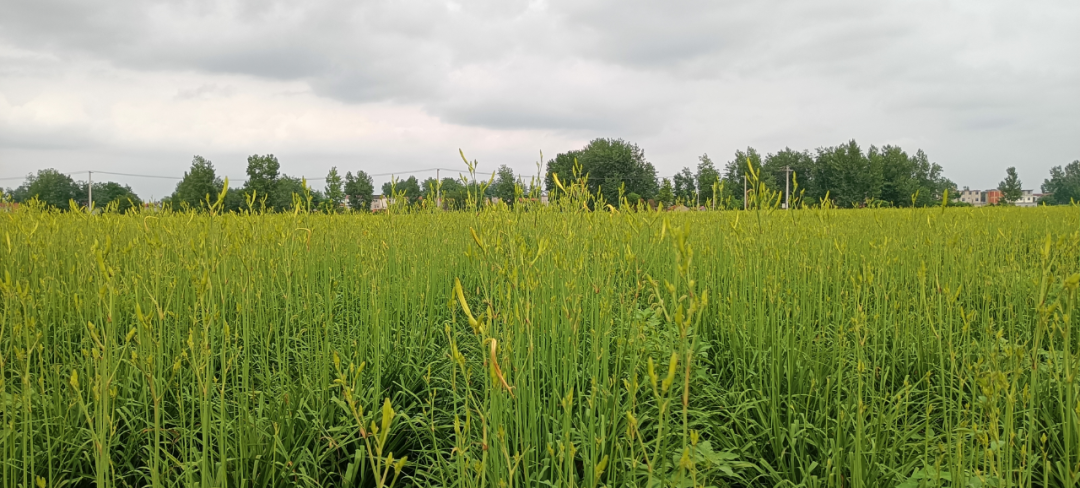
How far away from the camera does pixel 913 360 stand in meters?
2.58

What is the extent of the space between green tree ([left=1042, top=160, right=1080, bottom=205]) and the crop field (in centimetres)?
11073

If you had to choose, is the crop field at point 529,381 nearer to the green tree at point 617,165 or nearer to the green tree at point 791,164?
the green tree at point 617,165

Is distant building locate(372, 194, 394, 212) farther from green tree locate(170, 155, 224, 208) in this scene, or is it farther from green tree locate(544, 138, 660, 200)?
green tree locate(544, 138, 660, 200)

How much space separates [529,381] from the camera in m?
1.49

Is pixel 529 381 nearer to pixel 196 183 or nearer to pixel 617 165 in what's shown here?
pixel 196 183

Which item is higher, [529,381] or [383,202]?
[383,202]

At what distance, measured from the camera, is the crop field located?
133cm

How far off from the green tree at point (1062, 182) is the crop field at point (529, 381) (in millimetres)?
110729

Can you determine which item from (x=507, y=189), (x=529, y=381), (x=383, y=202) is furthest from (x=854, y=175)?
(x=529, y=381)

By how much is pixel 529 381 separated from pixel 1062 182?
5159 inches

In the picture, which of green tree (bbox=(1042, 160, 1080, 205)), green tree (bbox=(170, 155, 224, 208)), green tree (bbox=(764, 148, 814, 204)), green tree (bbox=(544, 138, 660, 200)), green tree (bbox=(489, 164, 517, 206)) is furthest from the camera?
green tree (bbox=(1042, 160, 1080, 205))

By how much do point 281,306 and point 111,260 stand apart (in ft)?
3.09

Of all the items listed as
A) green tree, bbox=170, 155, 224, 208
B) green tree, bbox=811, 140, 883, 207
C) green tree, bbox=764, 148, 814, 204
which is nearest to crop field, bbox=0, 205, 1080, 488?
green tree, bbox=170, 155, 224, 208

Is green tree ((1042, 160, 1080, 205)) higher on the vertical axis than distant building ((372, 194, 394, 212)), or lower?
higher
